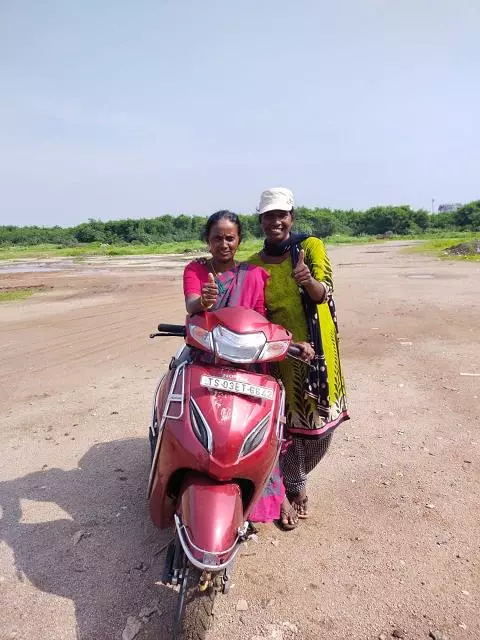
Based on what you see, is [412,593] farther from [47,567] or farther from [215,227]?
[215,227]

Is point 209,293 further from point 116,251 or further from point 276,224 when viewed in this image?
point 116,251

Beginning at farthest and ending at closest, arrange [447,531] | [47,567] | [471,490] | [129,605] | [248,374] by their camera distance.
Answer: [471,490] < [447,531] < [47,567] < [129,605] < [248,374]

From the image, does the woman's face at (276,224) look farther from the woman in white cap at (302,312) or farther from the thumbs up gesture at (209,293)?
the thumbs up gesture at (209,293)

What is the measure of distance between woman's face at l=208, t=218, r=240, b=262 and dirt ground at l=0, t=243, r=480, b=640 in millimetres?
1646

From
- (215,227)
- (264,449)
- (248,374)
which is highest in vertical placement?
(215,227)

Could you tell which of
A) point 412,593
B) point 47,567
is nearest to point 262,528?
point 412,593

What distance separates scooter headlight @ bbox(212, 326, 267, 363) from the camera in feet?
6.81

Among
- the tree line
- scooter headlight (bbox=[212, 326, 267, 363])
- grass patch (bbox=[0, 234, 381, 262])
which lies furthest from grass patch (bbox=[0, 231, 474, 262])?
scooter headlight (bbox=[212, 326, 267, 363])

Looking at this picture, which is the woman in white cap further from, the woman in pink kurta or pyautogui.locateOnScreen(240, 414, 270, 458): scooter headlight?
pyautogui.locateOnScreen(240, 414, 270, 458): scooter headlight

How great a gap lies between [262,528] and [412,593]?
0.93 metres

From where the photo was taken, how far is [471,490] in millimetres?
3305

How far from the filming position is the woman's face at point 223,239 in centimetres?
277

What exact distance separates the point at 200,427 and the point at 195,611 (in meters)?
0.74

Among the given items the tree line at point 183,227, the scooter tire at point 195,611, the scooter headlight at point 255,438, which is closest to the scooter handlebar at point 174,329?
the scooter headlight at point 255,438
